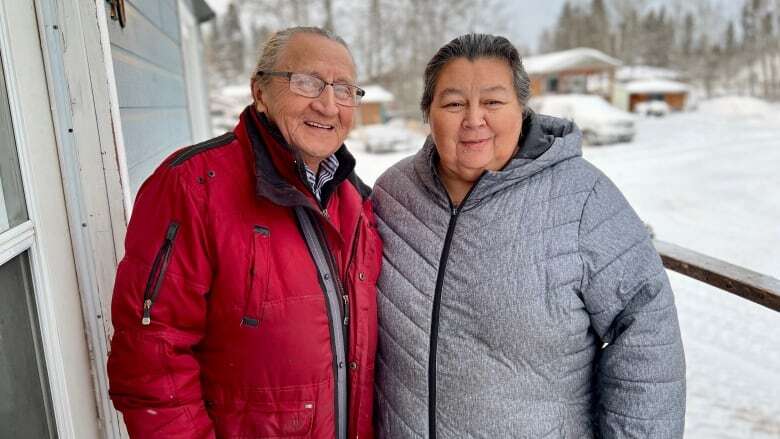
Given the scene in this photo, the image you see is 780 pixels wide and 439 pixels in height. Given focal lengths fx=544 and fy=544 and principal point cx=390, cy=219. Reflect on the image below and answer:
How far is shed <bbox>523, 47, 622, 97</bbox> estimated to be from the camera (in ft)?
94.7

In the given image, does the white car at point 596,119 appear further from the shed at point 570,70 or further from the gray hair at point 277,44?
the gray hair at point 277,44

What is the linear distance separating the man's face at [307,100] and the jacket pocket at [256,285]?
12.3 inches

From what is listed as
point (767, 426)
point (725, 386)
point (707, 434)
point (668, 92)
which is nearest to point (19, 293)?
point (707, 434)

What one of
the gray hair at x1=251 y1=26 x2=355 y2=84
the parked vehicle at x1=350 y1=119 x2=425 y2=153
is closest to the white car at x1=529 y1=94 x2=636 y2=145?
the parked vehicle at x1=350 y1=119 x2=425 y2=153

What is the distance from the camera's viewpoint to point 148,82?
107 inches

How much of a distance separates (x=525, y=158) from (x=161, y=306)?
102cm

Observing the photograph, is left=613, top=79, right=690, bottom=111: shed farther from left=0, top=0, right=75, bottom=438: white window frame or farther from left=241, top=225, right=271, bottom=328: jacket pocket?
left=0, top=0, right=75, bottom=438: white window frame

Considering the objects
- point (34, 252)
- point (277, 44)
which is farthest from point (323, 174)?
point (34, 252)

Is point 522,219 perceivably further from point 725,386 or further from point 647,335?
point 725,386

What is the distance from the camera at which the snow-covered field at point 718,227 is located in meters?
3.66

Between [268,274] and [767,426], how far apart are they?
3.55 m

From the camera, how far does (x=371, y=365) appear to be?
1.49 metres

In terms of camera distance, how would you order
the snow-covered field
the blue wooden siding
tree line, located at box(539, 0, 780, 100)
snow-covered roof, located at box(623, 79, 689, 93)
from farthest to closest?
tree line, located at box(539, 0, 780, 100)
snow-covered roof, located at box(623, 79, 689, 93)
the snow-covered field
the blue wooden siding

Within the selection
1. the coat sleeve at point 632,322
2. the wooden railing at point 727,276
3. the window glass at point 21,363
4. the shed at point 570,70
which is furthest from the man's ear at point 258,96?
the shed at point 570,70
